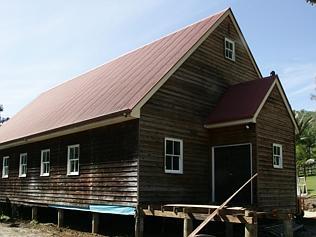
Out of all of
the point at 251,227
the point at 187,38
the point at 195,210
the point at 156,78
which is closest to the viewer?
the point at 251,227

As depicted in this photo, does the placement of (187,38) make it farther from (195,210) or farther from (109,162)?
(195,210)

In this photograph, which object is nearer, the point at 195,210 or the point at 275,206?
the point at 195,210

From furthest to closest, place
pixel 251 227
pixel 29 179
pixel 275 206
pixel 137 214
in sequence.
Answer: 1. pixel 29 179
2. pixel 275 206
3. pixel 137 214
4. pixel 251 227

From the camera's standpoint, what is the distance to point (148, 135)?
15.2m

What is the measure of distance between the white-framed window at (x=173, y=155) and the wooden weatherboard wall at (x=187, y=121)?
186 millimetres

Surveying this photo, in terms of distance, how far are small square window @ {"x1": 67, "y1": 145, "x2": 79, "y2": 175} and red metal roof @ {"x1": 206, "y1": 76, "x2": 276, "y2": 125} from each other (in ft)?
18.4

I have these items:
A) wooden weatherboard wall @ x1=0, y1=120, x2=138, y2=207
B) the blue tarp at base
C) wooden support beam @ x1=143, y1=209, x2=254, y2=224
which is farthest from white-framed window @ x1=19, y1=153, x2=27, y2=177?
wooden support beam @ x1=143, y1=209, x2=254, y2=224

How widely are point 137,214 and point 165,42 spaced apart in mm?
8852

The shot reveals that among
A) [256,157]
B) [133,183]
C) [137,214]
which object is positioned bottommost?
[137,214]

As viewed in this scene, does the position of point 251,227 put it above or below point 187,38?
below

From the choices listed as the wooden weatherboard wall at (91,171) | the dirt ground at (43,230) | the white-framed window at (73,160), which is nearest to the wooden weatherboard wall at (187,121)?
the wooden weatherboard wall at (91,171)

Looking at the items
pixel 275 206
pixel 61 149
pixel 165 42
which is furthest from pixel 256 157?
pixel 61 149

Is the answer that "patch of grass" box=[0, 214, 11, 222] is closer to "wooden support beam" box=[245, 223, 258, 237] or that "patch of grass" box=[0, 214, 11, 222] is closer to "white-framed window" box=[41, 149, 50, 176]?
"white-framed window" box=[41, 149, 50, 176]

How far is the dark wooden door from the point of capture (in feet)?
53.4
